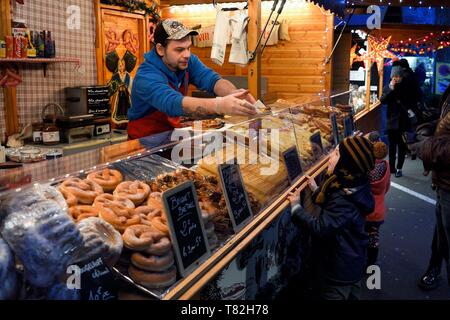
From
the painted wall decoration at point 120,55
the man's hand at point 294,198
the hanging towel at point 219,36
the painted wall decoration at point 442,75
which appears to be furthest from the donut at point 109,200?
the painted wall decoration at point 442,75

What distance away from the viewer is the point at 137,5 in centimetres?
776

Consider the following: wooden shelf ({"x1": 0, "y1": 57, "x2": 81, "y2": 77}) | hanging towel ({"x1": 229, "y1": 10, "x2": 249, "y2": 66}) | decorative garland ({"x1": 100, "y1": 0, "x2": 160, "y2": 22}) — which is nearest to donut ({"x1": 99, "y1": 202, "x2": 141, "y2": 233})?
hanging towel ({"x1": 229, "y1": 10, "x2": 249, "y2": 66})

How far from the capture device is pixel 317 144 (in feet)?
14.7

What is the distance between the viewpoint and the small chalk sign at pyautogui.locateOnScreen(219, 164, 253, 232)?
2.47 meters

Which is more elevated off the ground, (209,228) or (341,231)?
(209,228)

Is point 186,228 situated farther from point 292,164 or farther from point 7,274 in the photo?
point 292,164

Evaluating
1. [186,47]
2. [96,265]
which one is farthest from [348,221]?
[96,265]

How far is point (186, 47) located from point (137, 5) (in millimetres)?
5116

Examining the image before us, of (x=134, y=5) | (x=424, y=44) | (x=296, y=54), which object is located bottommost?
(x=296, y=54)

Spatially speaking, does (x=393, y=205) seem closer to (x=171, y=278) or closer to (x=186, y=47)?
(x=186, y=47)

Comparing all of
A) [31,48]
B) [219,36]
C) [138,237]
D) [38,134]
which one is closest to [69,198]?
[138,237]

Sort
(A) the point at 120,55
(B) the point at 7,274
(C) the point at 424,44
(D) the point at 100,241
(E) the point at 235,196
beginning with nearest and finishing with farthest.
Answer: (B) the point at 7,274 → (D) the point at 100,241 → (E) the point at 235,196 → (A) the point at 120,55 → (C) the point at 424,44

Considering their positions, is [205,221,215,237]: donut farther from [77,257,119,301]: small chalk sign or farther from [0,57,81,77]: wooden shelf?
[0,57,81,77]: wooden shelf

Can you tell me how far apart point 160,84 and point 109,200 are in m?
1.09
